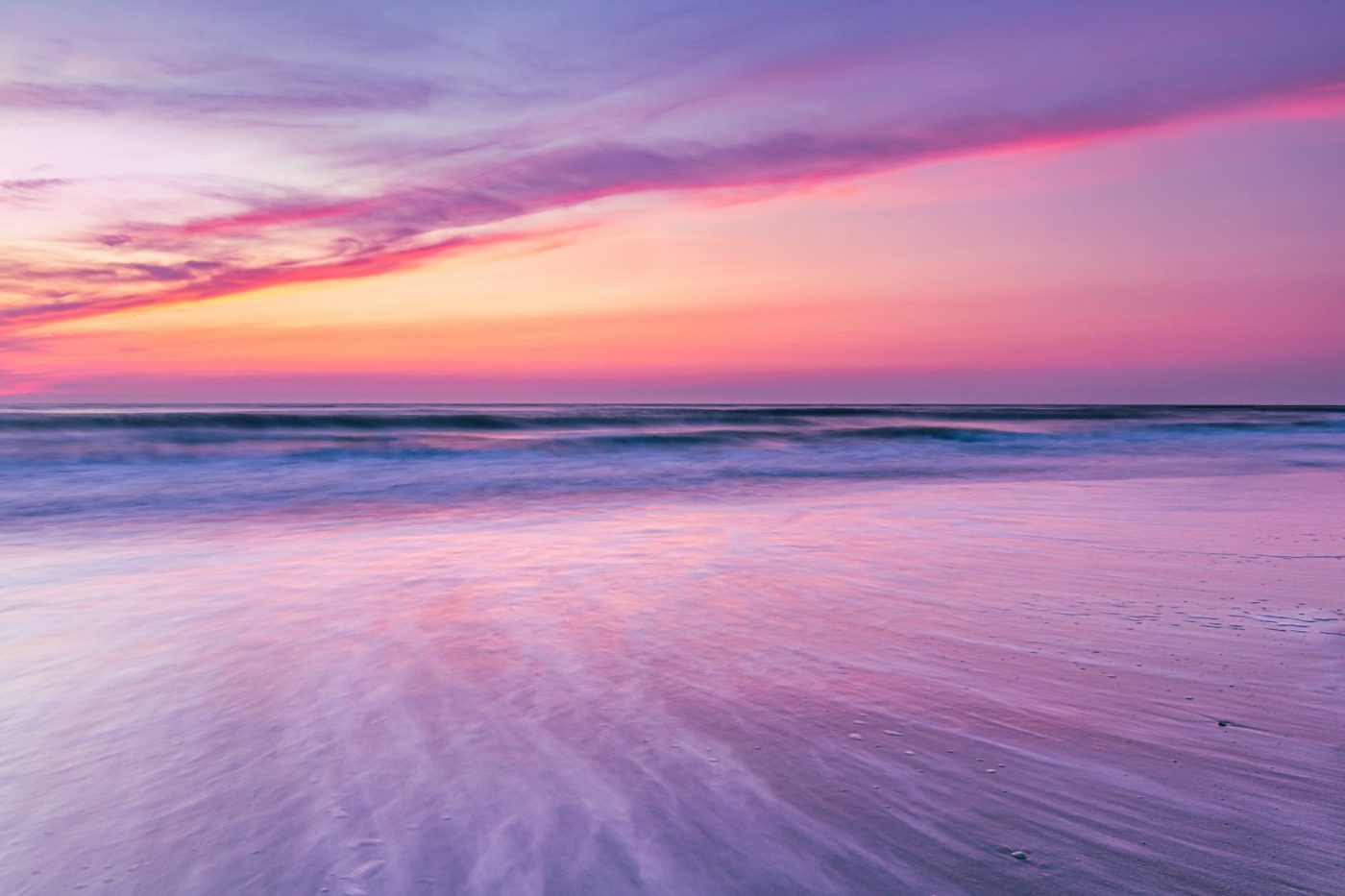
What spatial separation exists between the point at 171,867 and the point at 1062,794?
87.4 inches

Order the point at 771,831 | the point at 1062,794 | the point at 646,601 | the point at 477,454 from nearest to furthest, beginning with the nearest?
1. the point at 771,831
2. the point at 1062,794
3. the point at 646,601
4. the point at 477,454

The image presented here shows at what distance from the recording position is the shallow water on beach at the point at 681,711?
2.01 metres

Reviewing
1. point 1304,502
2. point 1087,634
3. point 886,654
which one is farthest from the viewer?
point 1304,502

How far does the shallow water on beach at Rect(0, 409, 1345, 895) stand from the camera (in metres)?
2.01

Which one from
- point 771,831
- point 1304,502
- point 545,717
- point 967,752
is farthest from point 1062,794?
point 1304,502

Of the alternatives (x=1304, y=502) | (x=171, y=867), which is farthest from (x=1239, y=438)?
(x=171, y=867)

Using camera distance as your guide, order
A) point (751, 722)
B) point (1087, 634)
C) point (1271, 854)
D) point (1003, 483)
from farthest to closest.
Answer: point (1003, 483)
point (1087, 634)
point (751, 722)
point (1271, 854)

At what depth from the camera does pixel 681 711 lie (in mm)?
2949

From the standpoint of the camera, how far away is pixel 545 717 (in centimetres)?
290

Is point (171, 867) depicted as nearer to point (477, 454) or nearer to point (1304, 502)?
point (1304, 502)

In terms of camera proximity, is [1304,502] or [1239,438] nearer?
[1304,502]

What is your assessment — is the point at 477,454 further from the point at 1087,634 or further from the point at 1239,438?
the point at 1239,438

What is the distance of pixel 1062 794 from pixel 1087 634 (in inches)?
67.5

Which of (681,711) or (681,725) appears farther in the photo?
(681,711)
